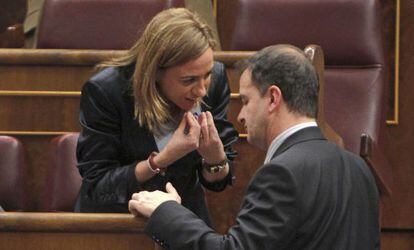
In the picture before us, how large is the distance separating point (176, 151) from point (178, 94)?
2.5 inches

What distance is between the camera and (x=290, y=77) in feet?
2.21

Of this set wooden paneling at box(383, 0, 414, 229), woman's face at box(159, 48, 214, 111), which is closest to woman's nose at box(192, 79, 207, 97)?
woman's face at box(159, 48, 214, 111)

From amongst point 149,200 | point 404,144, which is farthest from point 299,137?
point 404,144

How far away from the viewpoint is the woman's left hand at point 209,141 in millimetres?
A: 857

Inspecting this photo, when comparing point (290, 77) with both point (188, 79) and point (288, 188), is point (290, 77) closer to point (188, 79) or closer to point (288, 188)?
point (288, 188)

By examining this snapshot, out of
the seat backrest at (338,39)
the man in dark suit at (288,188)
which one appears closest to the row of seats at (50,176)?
the seat backrest at (338,39)

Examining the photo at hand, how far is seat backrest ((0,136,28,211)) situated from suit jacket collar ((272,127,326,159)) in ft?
1.66

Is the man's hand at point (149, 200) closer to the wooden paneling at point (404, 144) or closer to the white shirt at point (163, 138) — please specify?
the white shirt at point (163, 138)

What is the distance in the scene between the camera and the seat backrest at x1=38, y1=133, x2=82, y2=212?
3.61ft

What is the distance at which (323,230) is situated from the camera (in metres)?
0.64

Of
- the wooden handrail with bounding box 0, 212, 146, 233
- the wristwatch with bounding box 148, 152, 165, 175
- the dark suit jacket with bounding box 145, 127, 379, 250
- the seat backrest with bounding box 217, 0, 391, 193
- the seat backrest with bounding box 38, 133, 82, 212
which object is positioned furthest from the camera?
the seat backrest with bounding box 217, 0, 391, 193

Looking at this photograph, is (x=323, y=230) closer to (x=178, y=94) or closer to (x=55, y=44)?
(x=178, y=94)

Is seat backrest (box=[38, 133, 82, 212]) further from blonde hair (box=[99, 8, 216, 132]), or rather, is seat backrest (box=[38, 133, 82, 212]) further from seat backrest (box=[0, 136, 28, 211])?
blonde hair (box=[99, 8, 216, 132])

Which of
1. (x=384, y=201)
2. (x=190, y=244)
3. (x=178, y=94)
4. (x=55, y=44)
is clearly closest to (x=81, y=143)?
(x=178, y=94)
